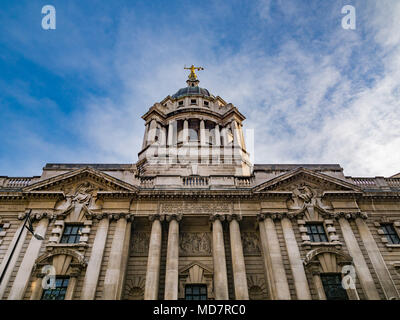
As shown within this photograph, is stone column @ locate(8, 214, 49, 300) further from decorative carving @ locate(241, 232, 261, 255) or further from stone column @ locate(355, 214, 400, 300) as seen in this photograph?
stone column @ locate(355, 214, 400, 300)

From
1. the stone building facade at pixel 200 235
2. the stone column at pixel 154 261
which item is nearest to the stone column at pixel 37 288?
the stone building facade at pixel 200 235

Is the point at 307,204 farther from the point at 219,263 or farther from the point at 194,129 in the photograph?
the point at 194,129

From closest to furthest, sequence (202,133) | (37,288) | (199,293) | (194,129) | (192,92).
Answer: (37,288) < (199,293) < (202,133) < (194,129) < (192,92)

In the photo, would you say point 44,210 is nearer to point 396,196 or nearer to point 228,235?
point 228,235

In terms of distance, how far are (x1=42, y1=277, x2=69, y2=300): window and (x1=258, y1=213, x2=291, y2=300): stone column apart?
12556 mm

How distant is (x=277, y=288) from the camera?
16141 millimetres

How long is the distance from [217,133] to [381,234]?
2051cm

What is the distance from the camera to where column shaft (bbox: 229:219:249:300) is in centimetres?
1622

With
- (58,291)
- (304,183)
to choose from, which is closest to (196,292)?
(58,291)

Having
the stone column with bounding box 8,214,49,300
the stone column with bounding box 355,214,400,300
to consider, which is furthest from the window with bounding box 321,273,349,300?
the stone column with bounding box 8,214,49,300

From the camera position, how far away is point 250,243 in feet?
65.9

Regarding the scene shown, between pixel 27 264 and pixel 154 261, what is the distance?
7.78 meters
